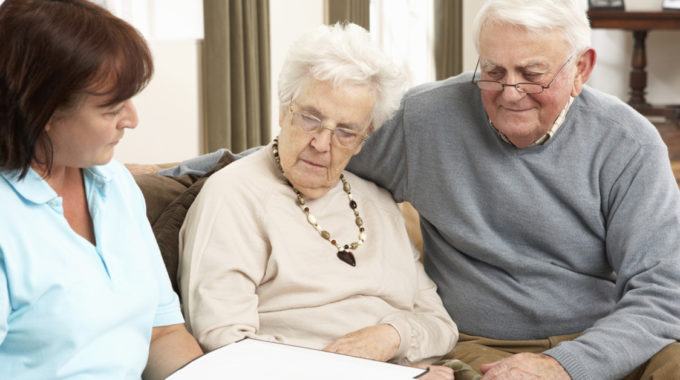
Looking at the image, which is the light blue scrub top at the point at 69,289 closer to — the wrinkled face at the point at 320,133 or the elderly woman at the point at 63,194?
the elderly woman at the point at 63,194

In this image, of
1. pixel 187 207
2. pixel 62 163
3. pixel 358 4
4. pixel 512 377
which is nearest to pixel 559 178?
pixel 512 377

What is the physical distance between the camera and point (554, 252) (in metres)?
1.90

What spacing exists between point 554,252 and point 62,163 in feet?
3.97

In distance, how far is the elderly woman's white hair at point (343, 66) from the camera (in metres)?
1.66

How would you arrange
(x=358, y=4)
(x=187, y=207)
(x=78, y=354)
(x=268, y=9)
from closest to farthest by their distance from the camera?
(x=78, y=354) → (x=187, y=207) → (x=268, y=9) → (x=358, y=4)

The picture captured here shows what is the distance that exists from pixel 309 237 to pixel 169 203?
1.20 ft

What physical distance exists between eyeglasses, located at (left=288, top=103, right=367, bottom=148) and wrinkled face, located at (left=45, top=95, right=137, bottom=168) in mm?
573

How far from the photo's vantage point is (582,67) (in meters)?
1.85

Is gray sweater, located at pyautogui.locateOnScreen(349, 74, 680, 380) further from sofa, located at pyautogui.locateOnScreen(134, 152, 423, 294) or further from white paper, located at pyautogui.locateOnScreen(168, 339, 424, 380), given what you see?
white paper, located at pyautogui.locateOnScreen(168, 339, 424, 380)

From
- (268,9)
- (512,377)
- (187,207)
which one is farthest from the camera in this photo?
(268,9)

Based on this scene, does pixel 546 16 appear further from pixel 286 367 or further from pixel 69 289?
pixel 69 289

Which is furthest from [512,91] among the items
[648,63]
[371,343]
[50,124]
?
[648,63]

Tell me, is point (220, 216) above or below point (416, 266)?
above

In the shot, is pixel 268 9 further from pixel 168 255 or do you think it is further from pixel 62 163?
pixel 62 163
